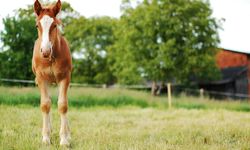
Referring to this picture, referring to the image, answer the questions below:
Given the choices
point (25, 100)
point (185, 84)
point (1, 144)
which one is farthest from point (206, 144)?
point (185, 84)

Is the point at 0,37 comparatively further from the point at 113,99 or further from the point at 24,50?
the point at 113,99

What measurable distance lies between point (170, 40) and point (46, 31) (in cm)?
3424

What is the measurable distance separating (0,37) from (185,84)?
740 inches

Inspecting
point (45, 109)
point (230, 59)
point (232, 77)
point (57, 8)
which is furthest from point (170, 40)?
point (57, 8)

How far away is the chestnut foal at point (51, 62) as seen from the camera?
640 centimetres

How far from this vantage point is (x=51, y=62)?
6836mm

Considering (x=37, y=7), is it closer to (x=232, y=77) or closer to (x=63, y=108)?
(x=63, y=108)

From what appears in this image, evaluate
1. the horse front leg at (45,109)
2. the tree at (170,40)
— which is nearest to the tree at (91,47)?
the tree at (170,40)

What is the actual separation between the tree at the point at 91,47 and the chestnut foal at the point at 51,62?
49.7 m

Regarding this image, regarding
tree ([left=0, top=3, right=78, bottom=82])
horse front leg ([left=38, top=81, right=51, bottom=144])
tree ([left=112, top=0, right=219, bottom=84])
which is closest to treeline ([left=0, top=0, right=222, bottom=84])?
tree ([left=112, top=0, right=219, bottom=84])

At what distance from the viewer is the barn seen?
4794cm

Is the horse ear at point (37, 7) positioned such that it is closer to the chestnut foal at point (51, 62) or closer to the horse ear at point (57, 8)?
the chestnut foal at point (51, 62)

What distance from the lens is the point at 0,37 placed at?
3594cm

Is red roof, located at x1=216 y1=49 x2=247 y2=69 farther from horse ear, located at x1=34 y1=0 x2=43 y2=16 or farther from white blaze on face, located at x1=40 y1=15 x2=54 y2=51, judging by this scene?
white blaze on face, located at x1=40 y1=15 x2=54 y2=51
